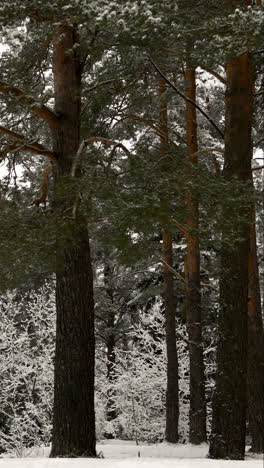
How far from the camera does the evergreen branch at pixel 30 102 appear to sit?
8.26 metres

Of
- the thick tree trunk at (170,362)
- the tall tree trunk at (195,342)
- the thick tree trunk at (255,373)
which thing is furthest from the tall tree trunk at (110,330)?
the thick tree trunk at (255,373)

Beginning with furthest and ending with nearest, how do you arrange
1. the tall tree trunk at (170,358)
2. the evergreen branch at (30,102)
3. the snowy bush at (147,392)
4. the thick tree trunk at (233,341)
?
the snowy bush at (147,392) < the tall tree trunk at (170,358) < the thick tree trunk at (233,341) < the evergreen branch at (30,102)

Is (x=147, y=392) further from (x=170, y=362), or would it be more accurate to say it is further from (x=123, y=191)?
(x=123, y=191)

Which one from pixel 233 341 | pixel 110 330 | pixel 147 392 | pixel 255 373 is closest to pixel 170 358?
pixel 147 392

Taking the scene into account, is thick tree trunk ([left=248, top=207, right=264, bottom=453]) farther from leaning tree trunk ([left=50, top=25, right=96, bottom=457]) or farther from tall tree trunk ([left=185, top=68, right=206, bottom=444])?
leaning tree trunk ([left=50, top=25, right=96, bottom=457])

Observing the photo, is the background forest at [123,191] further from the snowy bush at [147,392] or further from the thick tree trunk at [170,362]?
the snowy bush at [147,392]

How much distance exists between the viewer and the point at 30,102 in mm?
8477

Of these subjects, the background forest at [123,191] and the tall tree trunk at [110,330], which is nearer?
the background forest at [123,191]

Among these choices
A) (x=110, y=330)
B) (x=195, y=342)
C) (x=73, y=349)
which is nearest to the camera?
(x=73, y=349)

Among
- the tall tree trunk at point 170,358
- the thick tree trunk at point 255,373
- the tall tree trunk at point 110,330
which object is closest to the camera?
the thick tree trunk at point 255,373

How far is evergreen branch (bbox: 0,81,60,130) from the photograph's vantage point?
8.26 meters

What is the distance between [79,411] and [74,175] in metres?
2.89

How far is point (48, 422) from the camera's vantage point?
1822 centimetres

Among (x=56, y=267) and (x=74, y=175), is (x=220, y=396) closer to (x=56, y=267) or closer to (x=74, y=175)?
(x=56, y=267)
